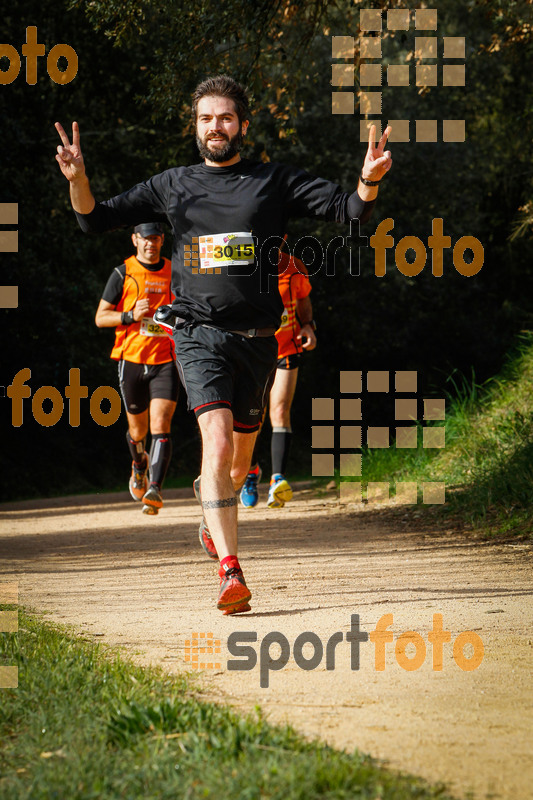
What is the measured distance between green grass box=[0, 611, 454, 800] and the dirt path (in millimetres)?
177

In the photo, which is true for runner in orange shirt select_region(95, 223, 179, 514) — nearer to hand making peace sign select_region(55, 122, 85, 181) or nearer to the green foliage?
hand making peace sign select_region(55, 122, 85, 181)

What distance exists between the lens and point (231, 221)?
4.78 m

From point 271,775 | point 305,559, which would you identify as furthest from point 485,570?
point 271,775

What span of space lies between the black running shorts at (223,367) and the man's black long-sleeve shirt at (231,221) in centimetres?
8

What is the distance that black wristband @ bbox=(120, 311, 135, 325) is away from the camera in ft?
27.0

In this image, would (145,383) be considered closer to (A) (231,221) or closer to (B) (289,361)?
(B) (289,361)

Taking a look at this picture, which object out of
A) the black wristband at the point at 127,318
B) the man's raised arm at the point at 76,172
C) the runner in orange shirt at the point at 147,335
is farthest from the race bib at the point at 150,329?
the man's raised arm at the point at 76,172

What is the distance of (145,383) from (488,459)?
311cm

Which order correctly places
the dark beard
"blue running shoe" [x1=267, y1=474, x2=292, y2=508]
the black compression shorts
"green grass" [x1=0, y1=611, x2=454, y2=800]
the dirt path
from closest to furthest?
"green grass" [x1=0, y1=611, x2=454, y2=800] → the dirt path → the dark beard → "blue running shoe" [x1=267, y1=474, x2=292, y2=508] → the black compression shorts

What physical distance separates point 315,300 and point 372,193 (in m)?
17.3

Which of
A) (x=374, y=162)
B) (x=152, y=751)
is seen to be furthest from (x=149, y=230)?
(x=152, y=751)

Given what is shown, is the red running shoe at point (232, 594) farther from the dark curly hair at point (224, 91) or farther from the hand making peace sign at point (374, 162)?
the dark curly hair at point (224, 91)

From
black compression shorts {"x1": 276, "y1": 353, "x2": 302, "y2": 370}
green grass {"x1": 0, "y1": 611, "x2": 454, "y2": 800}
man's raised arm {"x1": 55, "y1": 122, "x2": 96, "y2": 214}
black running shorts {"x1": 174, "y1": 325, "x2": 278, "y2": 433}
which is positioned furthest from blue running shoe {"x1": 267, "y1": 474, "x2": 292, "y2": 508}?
green grass {"x1": 0, "y1": 611, "x2": 454, "y2": 800}

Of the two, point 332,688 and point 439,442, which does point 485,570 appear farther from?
point 439,442
